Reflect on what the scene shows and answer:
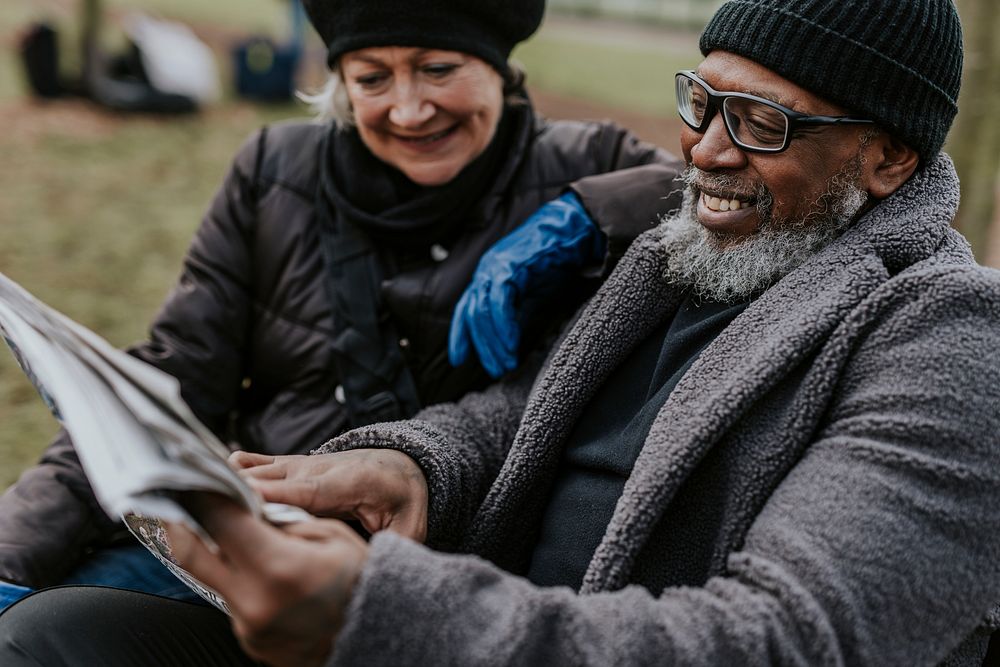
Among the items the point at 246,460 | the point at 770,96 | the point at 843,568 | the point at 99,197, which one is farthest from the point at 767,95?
the point at 99,197

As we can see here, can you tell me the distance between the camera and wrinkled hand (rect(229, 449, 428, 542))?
67.2 inches

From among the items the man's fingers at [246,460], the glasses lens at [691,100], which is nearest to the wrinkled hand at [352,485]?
the man's fingers at [246,460]

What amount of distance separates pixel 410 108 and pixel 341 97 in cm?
29

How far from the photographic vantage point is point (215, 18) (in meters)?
16.5

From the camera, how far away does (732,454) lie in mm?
1638

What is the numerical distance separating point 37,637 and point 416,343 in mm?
1121

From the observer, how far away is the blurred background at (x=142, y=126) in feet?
12.7

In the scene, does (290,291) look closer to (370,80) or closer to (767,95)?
(370,80)

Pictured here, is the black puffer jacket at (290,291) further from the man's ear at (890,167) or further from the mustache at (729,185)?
the man's ear at (890,167)

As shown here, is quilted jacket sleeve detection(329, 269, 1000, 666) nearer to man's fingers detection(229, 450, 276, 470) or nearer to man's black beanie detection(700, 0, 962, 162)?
man's black beanie detection(700, 0, 962, 162)

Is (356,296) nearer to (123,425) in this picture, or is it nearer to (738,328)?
(738,328)

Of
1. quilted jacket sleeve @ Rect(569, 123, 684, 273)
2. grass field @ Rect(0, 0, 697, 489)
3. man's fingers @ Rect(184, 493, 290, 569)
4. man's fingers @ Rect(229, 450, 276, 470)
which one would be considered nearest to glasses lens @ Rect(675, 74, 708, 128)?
quilted jacket sleeve @ Rect(569, 123, 684, 273)

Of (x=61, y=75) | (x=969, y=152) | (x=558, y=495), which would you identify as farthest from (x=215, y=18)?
(x=558, y=495)

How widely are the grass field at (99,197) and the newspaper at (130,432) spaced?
102 inches
